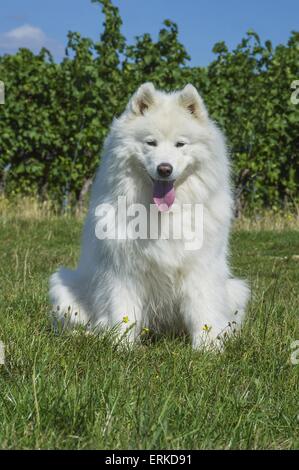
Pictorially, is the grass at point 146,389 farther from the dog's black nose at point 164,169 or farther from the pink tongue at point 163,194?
the dog's black nose at point 164,169

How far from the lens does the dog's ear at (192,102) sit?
3926 millimetres

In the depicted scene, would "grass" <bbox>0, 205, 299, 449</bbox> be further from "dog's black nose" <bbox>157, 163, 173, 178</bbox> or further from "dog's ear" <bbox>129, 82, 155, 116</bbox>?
"dog's ear" <bbox>129, 82, 155, 116</bbox>

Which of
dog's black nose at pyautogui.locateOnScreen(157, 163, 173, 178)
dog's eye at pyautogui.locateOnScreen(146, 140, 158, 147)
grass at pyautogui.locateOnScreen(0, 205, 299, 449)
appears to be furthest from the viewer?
dog's eye at pyautogui.locateOnScreen(146, 140, 158, 147)

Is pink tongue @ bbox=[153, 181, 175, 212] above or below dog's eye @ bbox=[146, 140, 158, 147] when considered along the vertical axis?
below

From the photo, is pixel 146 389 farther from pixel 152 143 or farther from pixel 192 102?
pixel 192 102

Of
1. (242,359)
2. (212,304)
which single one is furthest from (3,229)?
(242,359)

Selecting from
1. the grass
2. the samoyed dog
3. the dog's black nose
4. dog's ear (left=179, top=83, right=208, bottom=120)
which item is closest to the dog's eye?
the samoyed dog

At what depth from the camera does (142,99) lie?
396 centimetres

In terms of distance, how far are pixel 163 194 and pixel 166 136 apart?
351 millimetres

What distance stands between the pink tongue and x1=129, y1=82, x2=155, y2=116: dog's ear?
47 cm

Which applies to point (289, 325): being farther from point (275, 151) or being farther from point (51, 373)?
point (275, 151)

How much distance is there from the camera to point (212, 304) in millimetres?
3977

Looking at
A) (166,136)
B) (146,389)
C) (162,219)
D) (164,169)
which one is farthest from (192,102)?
(146,389)

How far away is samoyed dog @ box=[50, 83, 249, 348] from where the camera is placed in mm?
3861
